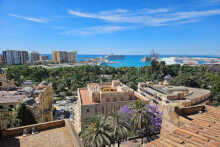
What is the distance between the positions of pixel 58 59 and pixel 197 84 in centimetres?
15448

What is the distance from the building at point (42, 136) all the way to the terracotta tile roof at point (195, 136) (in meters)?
3.88

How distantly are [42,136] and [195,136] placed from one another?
25.1ft

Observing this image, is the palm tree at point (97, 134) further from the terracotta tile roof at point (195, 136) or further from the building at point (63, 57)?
the building at point (63, 57)

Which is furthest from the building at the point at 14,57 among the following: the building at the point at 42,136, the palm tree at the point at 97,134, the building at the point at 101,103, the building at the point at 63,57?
the building at the point at 42,136

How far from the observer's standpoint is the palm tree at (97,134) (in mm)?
12859

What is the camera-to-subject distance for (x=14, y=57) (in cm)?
12656

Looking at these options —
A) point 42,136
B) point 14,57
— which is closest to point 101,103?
point 42,136

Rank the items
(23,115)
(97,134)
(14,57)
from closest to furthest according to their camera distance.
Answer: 1. (97,134)
2. (23,115)
3. (14,57)

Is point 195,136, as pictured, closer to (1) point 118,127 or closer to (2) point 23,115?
(1) point 118,127

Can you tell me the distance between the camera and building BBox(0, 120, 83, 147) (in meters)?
6.75

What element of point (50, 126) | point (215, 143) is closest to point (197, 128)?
point (215, 143)

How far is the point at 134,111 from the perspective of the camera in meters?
17.5

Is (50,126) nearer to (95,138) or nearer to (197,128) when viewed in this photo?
(95,138)

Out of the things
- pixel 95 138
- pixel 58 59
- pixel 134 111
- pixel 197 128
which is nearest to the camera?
pixel 197 128
